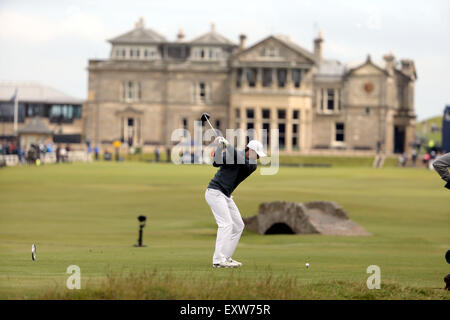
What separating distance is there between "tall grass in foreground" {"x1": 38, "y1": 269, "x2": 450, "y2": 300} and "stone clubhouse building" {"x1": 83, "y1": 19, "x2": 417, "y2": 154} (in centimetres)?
10644

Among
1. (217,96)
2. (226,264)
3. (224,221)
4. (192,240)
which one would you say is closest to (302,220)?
(192,240)

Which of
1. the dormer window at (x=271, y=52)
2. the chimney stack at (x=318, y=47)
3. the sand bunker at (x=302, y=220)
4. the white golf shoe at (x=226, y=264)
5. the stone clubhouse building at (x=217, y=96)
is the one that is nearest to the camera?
the white golf shoe at (x=226, y=264)

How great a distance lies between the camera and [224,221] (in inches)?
643

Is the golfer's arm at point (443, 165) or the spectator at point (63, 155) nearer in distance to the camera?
the golfer's arm at point (443, 165)

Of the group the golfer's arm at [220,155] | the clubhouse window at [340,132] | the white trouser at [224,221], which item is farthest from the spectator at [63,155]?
the golfer's arm at [220,155]

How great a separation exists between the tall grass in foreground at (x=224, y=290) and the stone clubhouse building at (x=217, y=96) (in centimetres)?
10644

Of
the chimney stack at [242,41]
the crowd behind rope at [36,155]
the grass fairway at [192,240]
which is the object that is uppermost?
the chimney stack at [242,41]

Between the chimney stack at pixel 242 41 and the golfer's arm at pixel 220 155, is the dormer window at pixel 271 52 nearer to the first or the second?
Answer: the chimney stack at pixel 242 41

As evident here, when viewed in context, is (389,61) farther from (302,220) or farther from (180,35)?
(302,220)

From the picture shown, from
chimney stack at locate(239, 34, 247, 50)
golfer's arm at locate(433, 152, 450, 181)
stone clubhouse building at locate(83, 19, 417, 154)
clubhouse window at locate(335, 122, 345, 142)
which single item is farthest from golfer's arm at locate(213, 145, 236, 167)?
chimney stack at locate(239, 34, 247, 50)

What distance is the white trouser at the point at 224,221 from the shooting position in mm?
16281

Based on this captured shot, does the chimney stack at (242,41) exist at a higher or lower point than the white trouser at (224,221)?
higher

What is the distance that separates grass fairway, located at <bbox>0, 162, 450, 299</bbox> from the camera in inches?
547

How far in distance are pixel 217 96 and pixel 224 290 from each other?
11123 centimetres
